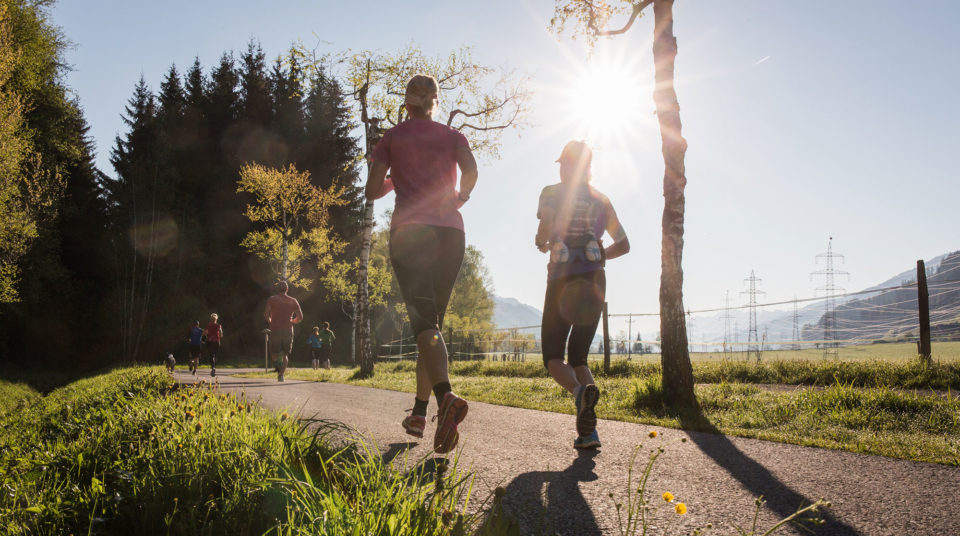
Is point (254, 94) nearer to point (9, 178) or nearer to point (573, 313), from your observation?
point (9, 178)

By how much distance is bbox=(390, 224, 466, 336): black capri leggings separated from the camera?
9.95ft

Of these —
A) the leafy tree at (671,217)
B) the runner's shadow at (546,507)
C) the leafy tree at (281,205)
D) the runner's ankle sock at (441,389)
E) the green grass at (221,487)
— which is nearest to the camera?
the green grass at (221,487)

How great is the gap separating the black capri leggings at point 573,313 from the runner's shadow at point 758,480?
3.47 feet

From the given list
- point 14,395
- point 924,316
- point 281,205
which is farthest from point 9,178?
point 924,316

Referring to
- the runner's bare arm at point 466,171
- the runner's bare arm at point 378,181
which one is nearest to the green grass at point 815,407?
the runner's bare arm at point 466,171

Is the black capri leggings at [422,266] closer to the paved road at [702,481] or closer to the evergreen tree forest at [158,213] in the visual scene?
the paved road at [702,481]

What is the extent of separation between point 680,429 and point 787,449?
1.05 m

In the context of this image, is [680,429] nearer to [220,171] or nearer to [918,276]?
[918,276]

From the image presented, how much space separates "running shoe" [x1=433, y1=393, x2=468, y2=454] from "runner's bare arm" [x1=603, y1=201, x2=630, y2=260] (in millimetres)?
1803

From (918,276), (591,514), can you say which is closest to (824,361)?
(918,276)

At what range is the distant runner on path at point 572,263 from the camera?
11.6 ft

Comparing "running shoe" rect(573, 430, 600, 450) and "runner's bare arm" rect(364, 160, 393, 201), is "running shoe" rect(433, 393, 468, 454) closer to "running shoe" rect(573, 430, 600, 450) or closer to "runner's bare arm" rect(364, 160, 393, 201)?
"running shoe" rect(573, 430, 600, 450)

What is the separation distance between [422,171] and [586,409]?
1791mm

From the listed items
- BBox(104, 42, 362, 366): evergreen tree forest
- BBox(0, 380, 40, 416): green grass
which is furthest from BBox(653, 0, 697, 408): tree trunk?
BBox(104, 42, 362, 366): evergreen tree forest
